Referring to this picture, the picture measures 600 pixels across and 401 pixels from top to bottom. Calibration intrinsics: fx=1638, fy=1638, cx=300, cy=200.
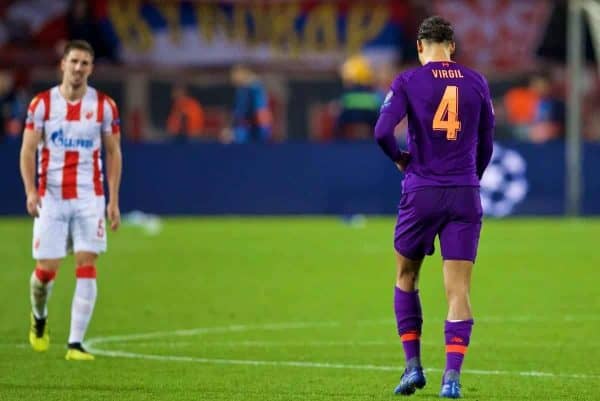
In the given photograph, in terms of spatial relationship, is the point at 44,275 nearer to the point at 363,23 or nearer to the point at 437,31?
the point at 437,31

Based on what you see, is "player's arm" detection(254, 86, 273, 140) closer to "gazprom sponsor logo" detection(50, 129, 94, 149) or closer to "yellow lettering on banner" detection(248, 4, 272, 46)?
"yellow lettering on banner" detection(248, 4, 272, 46)

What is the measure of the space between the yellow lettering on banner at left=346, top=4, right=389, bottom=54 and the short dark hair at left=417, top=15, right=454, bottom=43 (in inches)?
938

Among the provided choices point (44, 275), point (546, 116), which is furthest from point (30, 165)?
point (546, 116)

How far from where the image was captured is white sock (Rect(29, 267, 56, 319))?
11336mm

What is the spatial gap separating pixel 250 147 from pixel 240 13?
7.57 meters

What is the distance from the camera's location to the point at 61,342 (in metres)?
12.1

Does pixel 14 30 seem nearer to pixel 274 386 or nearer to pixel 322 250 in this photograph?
pixel 322 250

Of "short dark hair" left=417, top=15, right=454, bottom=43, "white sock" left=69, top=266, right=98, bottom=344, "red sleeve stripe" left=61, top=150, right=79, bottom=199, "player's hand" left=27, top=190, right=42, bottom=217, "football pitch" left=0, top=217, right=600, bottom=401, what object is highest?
"short dark hair" left=417, top=15, right=454, bottom=43

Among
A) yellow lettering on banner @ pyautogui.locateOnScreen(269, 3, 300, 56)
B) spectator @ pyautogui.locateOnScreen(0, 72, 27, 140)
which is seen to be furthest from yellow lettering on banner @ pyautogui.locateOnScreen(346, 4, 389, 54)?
spectator @ pyautogui.locateOnScreen(0, 72, 27, 140)

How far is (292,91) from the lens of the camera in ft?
112

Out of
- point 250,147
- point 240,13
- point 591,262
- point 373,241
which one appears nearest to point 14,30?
point 240,13

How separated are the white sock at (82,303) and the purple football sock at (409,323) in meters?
2.78

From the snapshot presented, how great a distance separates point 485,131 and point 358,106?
1841 centimetres

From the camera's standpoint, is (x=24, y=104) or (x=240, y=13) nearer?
(x=24, y=104)
